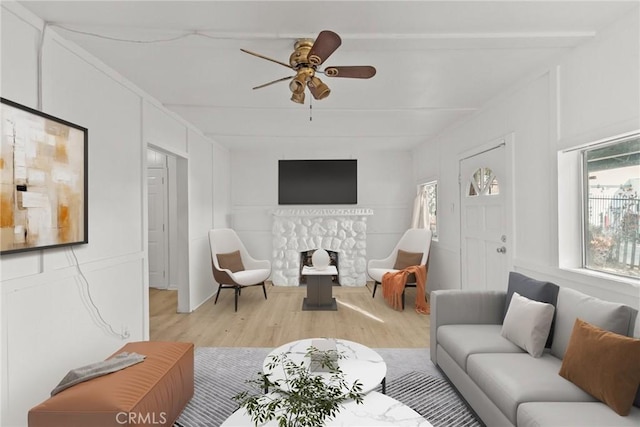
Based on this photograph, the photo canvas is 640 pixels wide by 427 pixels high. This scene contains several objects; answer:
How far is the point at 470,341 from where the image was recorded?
236 cm

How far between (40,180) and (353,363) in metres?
2.17

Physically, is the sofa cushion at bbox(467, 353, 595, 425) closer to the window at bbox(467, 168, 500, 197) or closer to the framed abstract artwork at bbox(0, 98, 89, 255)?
the window at bbox(467, 168, 500, 197)

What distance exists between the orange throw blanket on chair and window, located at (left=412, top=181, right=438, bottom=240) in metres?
1.01

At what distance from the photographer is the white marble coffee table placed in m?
1.60

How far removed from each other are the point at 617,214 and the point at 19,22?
3.82 metres

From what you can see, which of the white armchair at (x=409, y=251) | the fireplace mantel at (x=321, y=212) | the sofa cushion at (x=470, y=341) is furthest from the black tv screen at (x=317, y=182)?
the sofa cushion at (x=470, y=341)

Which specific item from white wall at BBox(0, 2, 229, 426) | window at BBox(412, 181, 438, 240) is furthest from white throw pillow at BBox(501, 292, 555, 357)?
window at BBox(412, 181, 438, 240)

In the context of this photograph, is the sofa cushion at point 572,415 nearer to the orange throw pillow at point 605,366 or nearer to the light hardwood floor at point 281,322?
the orange throw pillow at point 605,366

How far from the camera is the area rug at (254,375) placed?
7.28 ft

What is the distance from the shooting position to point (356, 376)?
6.62ft

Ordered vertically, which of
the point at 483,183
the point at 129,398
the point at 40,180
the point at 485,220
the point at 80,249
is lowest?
the point at 129,398

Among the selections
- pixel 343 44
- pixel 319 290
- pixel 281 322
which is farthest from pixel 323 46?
pixel 319 290

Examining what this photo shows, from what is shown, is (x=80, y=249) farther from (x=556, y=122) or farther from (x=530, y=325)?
(x=556, y=122)

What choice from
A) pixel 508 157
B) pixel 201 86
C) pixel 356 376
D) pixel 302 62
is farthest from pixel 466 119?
pixel 356 376
